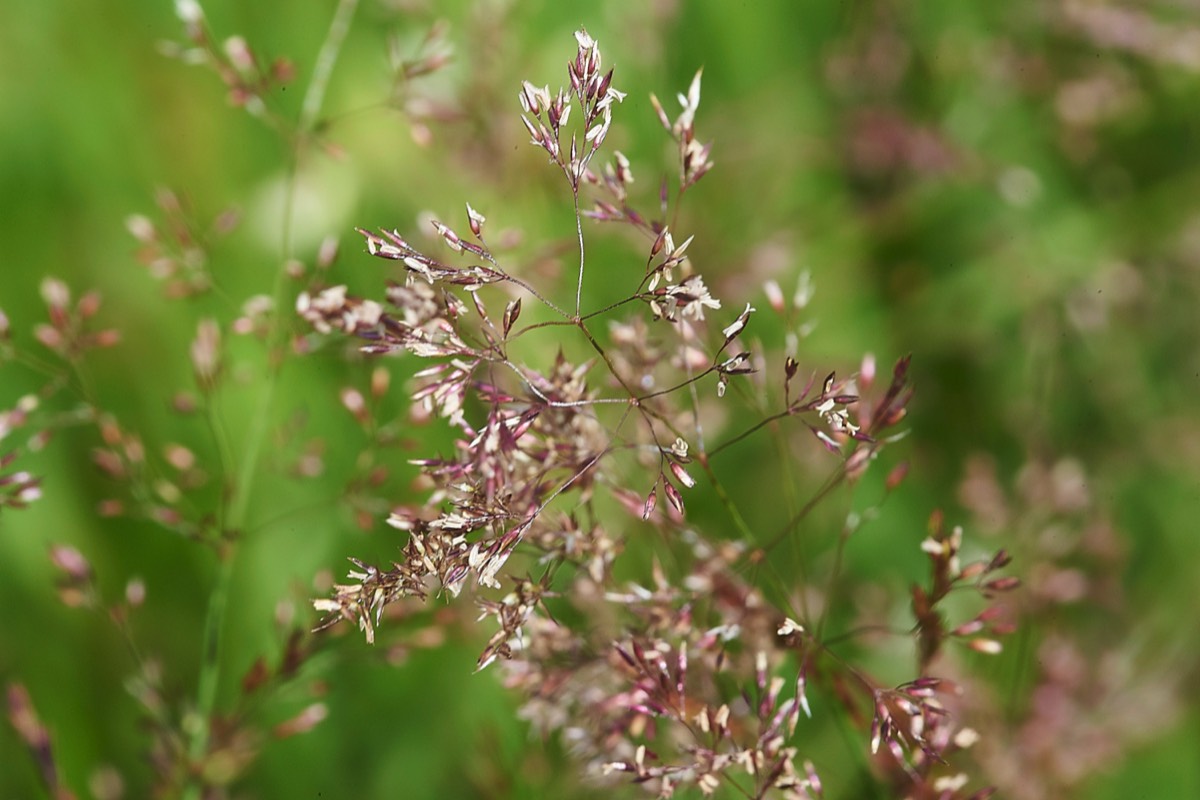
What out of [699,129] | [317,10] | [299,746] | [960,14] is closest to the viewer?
[299,746]

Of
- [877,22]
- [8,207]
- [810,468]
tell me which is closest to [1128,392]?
[810,468]

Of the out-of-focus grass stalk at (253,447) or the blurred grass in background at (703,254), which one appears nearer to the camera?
the out-of-focus grass stalk at (253,447)

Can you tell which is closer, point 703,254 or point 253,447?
point 253,447

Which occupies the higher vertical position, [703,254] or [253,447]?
[703,254]

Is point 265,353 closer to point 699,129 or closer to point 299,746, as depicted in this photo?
point 299,746

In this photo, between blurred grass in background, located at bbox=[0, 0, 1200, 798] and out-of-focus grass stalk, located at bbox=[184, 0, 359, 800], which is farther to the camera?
blurred grass in background, located at bbox=[0, 0, 1200, 798]

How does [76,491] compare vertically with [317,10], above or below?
below

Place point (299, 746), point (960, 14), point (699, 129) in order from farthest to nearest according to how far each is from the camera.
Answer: point (960, 14), point (699, 129), point (299, 746)

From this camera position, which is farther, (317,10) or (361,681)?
(317,10)
